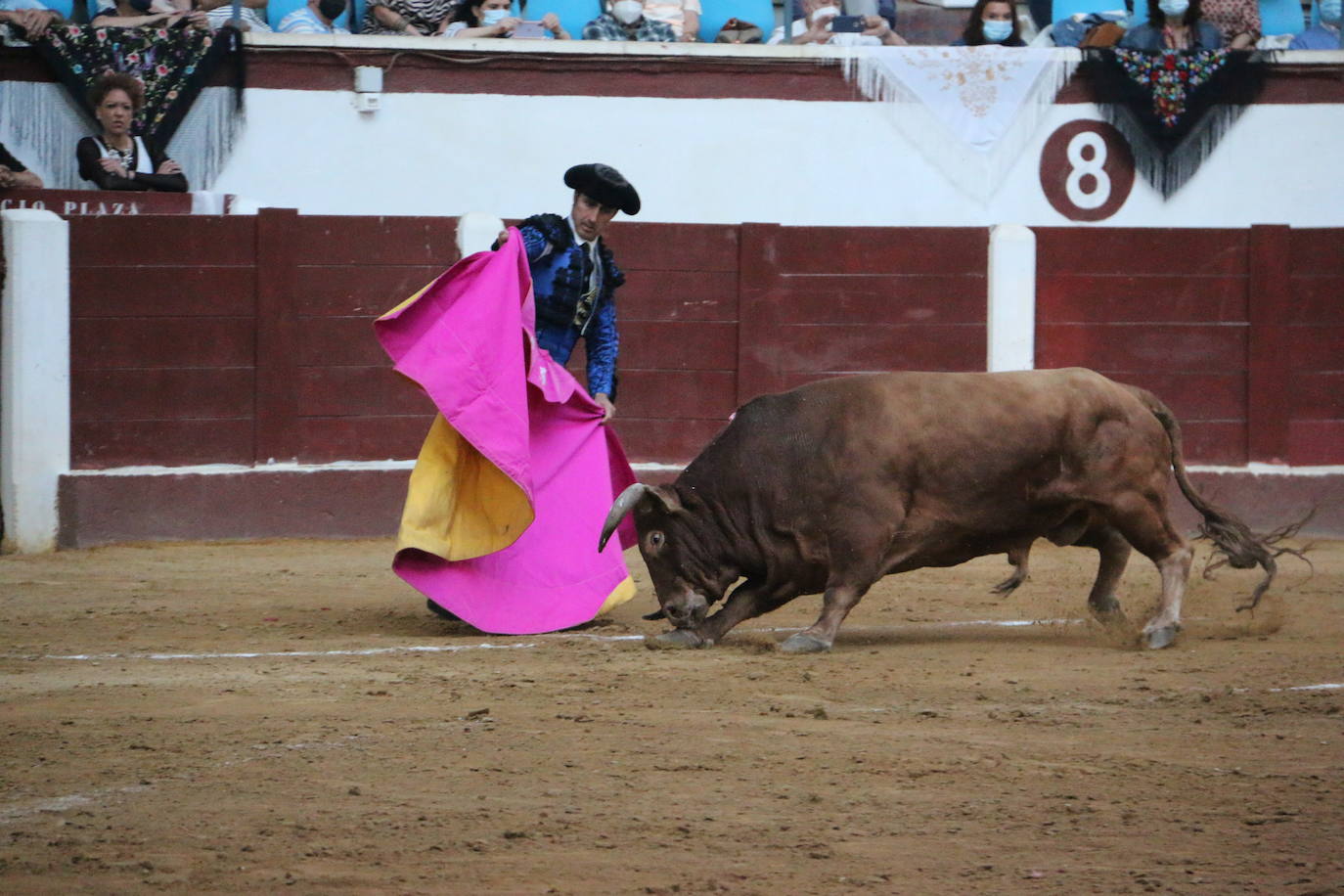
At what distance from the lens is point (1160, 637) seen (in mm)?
4777

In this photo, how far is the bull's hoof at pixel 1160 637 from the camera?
4770 mm

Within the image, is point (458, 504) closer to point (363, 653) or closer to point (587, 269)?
point (363, 653)

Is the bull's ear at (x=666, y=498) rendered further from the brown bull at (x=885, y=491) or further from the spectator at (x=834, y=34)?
the spectator at (x=834, y=34)

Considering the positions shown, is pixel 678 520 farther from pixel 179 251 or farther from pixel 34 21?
pixel 34 21

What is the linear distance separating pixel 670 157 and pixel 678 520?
425 cm

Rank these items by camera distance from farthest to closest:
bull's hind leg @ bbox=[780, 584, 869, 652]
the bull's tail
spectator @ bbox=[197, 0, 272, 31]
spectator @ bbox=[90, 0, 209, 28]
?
1. spectator @ bbox=[197, 0, 272, 31]
2. spectator @ bbox=[90, 0, 209, 28]
3. the bull's tail
4. bull's hind leg @ bbox=[780, 584, 869, 652]

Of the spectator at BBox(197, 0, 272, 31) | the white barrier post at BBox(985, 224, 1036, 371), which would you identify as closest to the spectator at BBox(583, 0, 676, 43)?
the spectator at BBox(197, 0, 272, 31)

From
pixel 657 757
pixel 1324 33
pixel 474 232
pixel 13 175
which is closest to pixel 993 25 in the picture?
pixel 1324 33

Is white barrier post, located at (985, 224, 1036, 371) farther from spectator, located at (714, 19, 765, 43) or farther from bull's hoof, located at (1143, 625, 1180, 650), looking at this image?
bull's hoof, located at (1143, 625, 1180, 650)

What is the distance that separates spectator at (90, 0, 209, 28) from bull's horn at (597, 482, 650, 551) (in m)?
4.54

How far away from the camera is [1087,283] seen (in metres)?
8.16

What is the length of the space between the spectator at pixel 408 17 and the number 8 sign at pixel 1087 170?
10.3 ft

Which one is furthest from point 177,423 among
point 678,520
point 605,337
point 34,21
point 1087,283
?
point 1087,283

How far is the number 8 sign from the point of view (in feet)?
29.7
